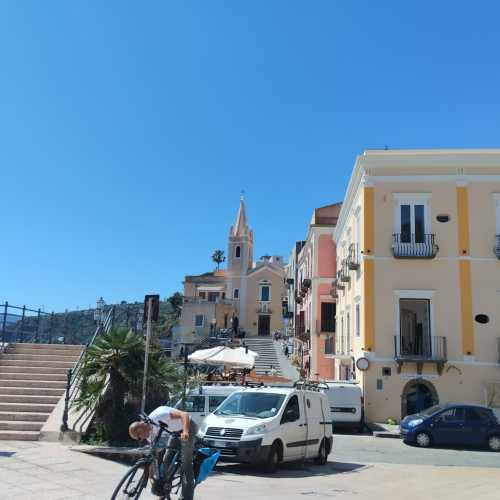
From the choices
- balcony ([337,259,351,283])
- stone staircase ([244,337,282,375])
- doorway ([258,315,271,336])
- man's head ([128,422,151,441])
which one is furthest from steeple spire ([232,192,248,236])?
man's head ([128,422,151,441])

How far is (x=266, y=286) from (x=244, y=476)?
70147 millimetres

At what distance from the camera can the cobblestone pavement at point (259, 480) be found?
29.4ft

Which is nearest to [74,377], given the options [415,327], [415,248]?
[415,248]

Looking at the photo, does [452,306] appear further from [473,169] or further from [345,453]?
[345,453]

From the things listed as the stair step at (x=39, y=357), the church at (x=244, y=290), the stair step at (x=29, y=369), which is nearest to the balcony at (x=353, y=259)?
the stair step at (x=39, y=357)

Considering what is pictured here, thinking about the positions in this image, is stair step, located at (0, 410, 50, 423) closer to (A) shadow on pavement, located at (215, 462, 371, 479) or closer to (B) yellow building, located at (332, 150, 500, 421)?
(A) shadow on pavement, located at (215, 462, 371, 479)

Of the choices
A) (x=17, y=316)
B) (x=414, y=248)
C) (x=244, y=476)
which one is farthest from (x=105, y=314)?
(x=414, y=248)

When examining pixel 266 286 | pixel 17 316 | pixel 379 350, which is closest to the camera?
pixel 17 316

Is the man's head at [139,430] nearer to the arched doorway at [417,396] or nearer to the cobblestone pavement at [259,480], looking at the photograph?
the cobblestone pavement at [259,480]

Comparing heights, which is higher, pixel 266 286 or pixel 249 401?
pixel 266 286

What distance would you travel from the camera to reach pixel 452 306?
2494cm

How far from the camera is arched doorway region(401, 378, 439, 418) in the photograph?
2438cm

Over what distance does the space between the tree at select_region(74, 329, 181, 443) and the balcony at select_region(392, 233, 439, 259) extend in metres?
14.7

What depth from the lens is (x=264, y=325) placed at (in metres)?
80.6
